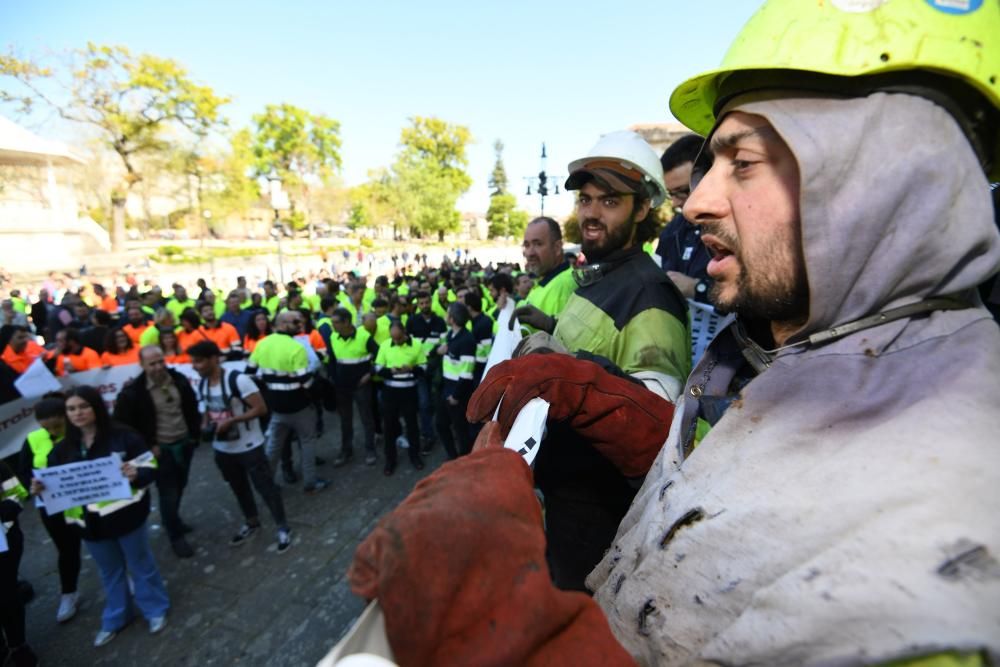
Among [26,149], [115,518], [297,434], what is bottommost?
[297,434]

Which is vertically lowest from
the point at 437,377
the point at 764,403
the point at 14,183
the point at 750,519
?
the point at 437,377

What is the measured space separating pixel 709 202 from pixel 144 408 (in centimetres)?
559

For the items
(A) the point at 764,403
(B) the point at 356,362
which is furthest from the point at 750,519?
(B) the point at 356,362

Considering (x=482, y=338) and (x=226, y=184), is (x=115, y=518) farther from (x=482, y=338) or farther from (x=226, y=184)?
(x=226, y=184)

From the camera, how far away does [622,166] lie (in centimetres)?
237

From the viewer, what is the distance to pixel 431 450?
25.3 feet

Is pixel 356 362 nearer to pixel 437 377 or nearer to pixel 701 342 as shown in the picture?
pixel 437 377

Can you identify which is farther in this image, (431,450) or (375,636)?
(431,450)

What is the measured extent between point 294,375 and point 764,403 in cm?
571

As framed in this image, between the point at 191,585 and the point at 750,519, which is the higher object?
the point at 750,519

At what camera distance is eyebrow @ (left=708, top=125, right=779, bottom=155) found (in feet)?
3.30

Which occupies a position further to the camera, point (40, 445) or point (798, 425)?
point (40, 445)

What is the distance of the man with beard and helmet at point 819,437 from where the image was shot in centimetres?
63

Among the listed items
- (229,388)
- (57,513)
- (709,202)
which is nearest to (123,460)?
(57,513)
